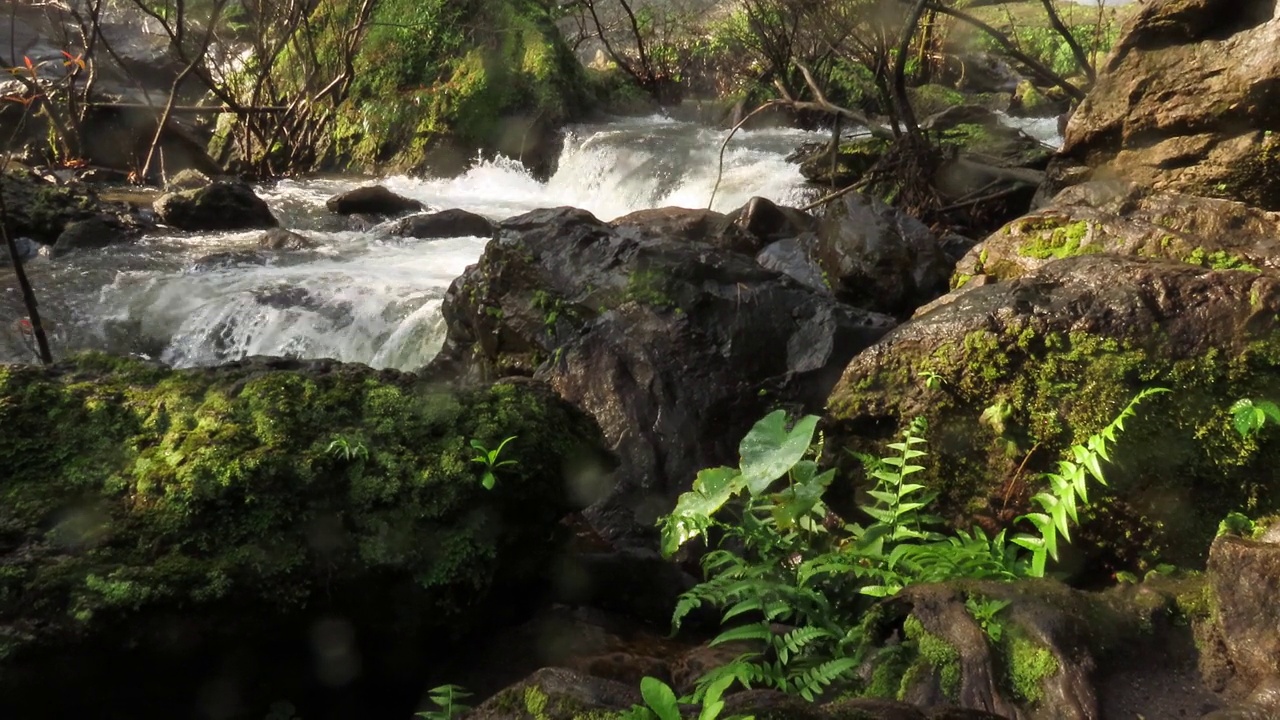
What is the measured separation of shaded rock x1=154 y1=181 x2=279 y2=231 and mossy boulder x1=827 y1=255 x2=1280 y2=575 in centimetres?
965

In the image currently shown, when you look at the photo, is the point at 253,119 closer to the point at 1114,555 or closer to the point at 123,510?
the point at 123,510

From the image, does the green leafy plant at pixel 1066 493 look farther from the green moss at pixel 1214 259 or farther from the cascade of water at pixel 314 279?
the cascade of water at pixel 314 279

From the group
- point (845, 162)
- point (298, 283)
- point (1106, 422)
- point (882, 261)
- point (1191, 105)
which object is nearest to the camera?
point (1106, 422)

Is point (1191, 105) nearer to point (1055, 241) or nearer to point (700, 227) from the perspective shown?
point (1055, 241)

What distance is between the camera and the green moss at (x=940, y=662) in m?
2.25

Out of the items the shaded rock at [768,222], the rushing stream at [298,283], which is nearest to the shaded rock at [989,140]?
the shaded rock at [768,222]

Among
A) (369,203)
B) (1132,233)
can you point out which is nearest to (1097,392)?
(1132,233)

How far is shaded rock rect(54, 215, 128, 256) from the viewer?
10078 millimetres

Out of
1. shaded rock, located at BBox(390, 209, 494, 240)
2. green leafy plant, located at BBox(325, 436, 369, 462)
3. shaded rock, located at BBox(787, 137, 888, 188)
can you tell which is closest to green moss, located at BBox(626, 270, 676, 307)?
green leafy plant, located at BBox(325, 436, 369, 462)

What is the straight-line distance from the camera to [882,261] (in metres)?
6.27

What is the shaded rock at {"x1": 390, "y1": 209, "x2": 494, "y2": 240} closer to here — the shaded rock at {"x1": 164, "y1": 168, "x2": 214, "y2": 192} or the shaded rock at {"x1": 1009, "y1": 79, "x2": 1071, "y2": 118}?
the shaded rock at {"x1": 164, "y1": 168, "x2": 214, "y2": 192}

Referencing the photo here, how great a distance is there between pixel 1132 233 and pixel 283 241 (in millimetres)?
8528

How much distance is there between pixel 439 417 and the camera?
326 centimetres

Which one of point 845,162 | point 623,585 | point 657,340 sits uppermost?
point 845,162
